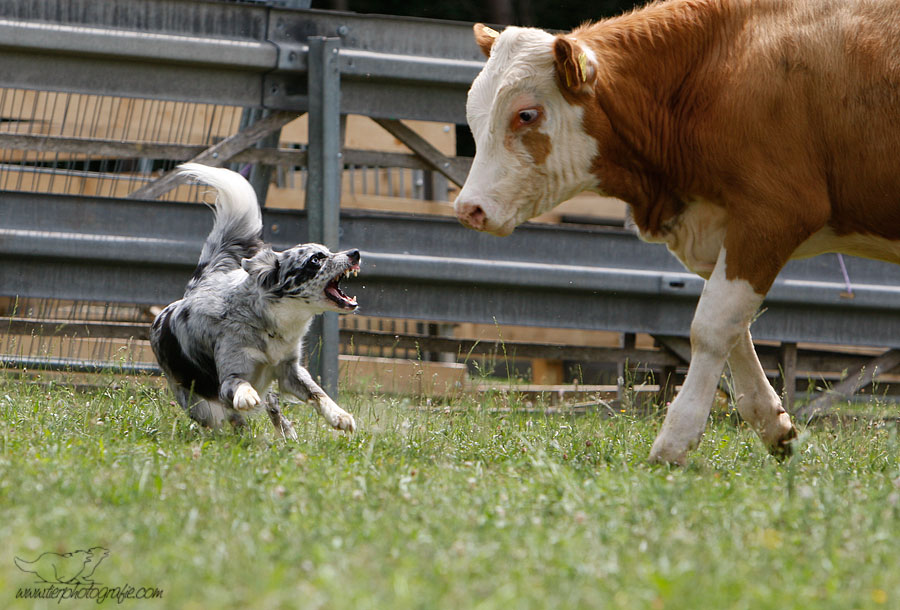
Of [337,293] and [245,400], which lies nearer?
[245,400]

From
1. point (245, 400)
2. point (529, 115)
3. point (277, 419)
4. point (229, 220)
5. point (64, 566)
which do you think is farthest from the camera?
point (229, 220)

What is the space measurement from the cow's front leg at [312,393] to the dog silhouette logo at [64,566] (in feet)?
8.07

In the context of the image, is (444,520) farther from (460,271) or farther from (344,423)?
(460,271)

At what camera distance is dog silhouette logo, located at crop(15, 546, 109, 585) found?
2.62m

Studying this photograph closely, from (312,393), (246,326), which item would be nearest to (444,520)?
(312,393)

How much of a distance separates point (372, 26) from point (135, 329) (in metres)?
2.50

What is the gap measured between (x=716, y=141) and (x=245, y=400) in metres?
2.37

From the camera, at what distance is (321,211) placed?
657 cm

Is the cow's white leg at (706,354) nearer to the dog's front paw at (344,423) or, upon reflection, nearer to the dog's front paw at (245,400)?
the dog's front paw at (344,423)

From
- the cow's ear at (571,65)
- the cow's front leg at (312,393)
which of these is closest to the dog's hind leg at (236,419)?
the cow's front leg at (312,393)

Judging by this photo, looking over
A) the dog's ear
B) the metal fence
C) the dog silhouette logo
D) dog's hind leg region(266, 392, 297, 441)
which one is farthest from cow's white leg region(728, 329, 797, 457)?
the dog silhouette logo

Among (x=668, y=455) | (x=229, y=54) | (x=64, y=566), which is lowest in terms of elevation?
(x=64, y=566)

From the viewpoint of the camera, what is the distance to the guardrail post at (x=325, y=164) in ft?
21.4

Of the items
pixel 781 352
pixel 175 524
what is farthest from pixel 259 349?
pixel 781 352
